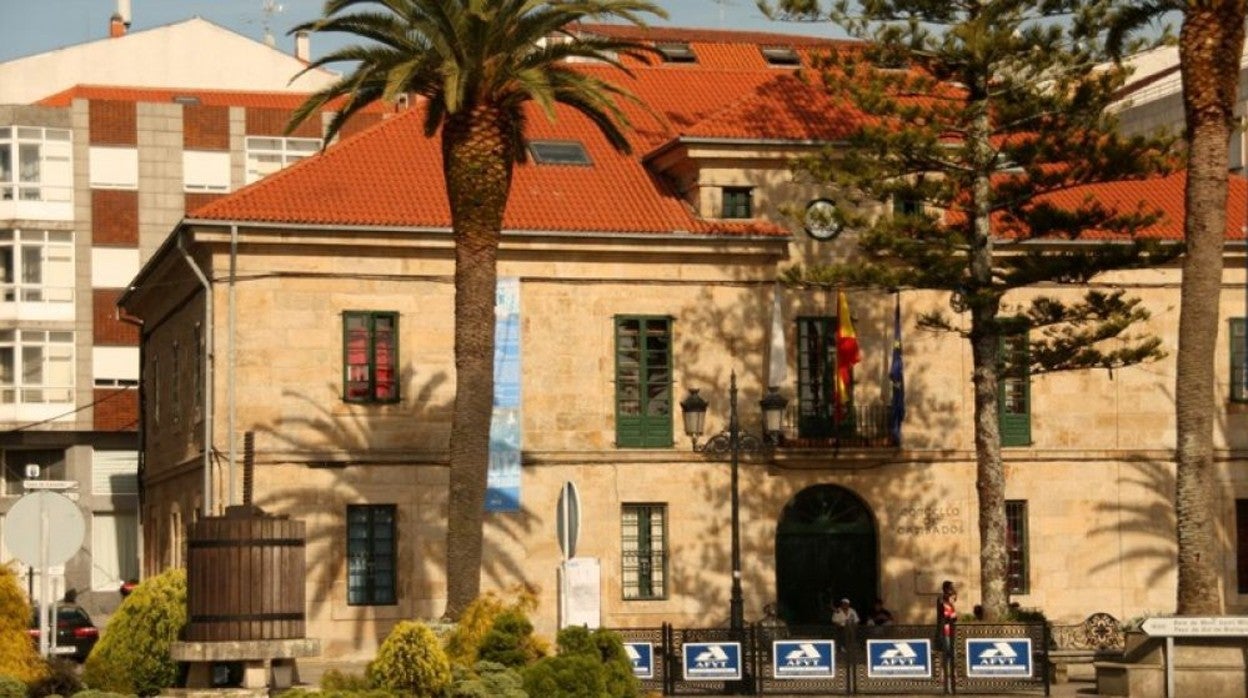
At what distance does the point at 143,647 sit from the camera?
26.6 meters

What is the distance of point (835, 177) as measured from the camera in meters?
43.0

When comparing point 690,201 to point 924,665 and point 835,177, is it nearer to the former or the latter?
point 835,177

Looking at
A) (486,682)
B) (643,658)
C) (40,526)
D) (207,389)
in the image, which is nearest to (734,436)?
(643,658)

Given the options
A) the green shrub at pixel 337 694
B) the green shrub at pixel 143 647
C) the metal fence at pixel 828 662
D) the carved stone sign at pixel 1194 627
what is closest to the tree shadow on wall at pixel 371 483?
the metal fence at pixel 828 662

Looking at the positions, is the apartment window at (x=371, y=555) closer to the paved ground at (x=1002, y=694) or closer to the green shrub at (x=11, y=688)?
the paved ground at (x=1002, y=694)

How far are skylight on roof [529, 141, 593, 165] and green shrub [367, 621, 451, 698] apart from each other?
2393cm

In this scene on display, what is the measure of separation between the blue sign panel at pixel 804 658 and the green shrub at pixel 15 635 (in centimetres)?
1240

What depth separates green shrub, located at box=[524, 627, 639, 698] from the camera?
2645 cm

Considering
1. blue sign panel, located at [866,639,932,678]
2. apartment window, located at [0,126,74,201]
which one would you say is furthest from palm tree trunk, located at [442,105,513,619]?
apartment window, located at [0,126,74,201]

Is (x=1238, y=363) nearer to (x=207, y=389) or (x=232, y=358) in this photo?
(x=232, y=358)

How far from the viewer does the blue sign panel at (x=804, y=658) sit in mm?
36000

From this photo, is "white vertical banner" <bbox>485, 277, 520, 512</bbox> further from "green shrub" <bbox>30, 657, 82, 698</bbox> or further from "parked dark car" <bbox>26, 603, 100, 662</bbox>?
"green shrub" <bbox>30, 657, 82, 698</bbox>

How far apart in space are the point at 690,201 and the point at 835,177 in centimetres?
574

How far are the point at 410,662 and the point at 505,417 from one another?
20.3 metres
